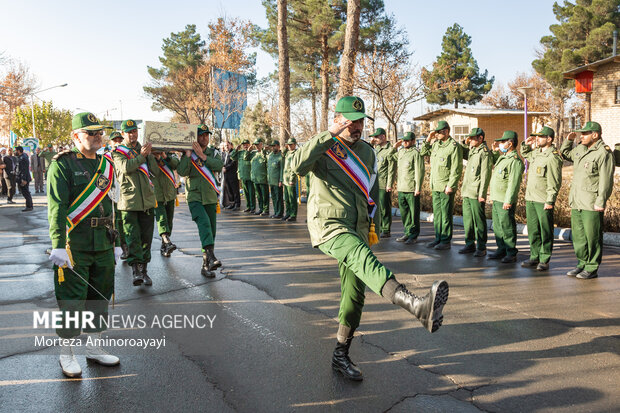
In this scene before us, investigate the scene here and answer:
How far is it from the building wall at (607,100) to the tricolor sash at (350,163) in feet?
84.7

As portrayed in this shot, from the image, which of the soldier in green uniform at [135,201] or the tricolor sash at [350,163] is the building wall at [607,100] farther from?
the tricolor sash at [350,163]

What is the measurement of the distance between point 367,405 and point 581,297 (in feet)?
12.7

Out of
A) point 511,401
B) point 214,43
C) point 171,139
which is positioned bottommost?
point 511,401

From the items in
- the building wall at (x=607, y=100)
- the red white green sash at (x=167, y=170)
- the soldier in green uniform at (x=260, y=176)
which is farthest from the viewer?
the building wall at (x=607, y=100)

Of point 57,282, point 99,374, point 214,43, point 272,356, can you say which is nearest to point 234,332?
point 272,356

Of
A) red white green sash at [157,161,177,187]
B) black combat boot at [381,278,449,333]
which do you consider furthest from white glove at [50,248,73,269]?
red white green sash at [157,161,177,187]

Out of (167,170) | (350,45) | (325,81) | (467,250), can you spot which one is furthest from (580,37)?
(167,170)

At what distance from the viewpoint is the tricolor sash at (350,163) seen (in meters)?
4.02

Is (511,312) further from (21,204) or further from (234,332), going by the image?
(21,204)

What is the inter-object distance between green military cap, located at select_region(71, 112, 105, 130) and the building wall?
26.9 metres

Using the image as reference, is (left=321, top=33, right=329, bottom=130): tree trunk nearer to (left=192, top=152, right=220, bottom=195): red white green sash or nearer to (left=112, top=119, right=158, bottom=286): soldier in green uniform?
(left=192, top=152, right=220, bottom=195): red white green sash

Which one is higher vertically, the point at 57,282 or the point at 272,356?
the point at 57,282

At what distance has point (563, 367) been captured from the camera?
4.07 meters

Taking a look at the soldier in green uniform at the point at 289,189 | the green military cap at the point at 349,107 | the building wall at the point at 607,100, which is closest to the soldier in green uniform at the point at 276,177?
the soldier in green uniform at the point at 289,189
